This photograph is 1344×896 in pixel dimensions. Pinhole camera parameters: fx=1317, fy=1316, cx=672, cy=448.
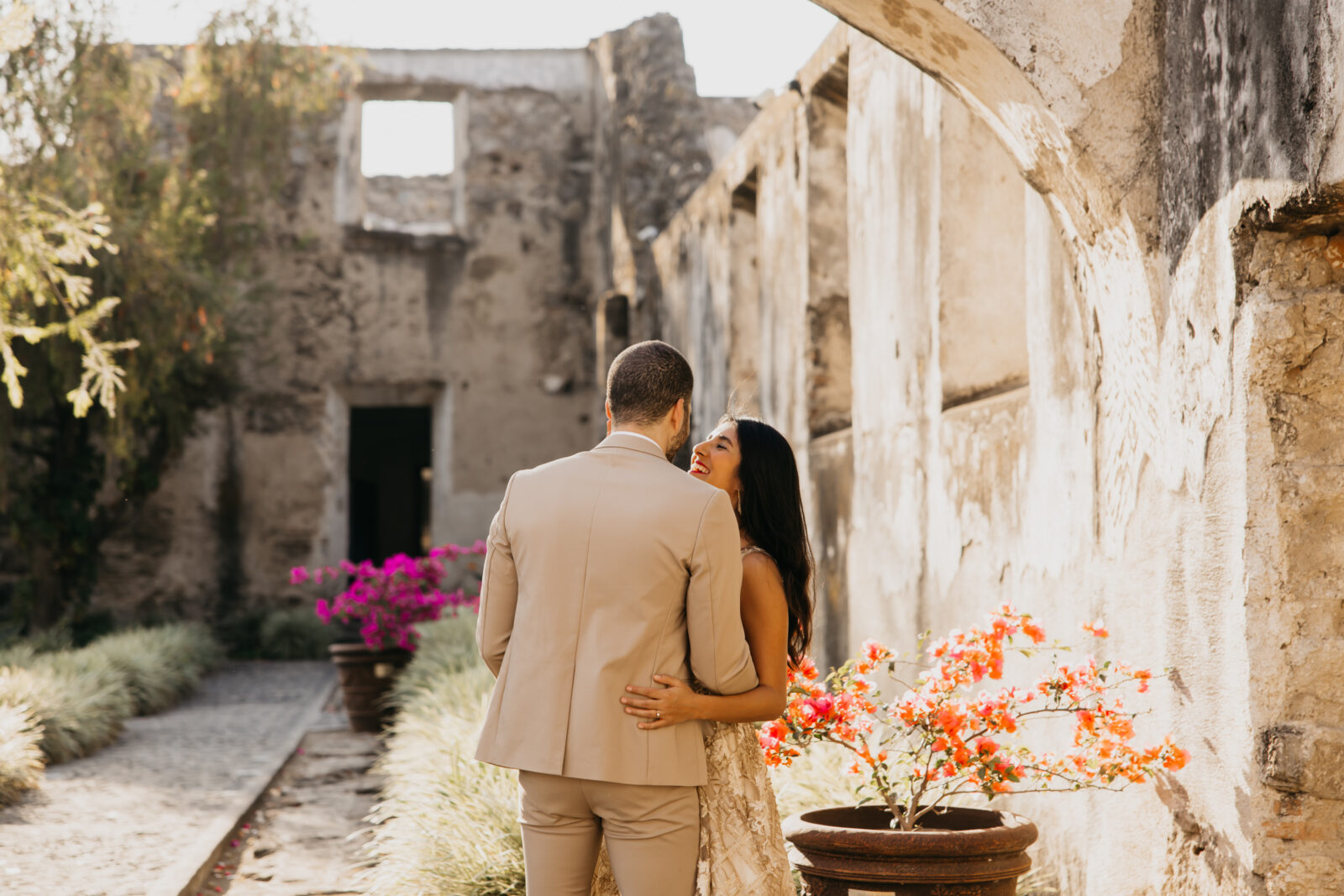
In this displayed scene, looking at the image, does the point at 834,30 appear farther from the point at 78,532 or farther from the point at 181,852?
the point at 78,532

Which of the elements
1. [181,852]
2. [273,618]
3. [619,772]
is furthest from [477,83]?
[619,772]

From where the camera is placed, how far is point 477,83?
14.7 m

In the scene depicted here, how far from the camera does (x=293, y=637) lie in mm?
13648

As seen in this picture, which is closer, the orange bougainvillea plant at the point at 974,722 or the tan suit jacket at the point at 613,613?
the tan suit jacket at the point at 613,613

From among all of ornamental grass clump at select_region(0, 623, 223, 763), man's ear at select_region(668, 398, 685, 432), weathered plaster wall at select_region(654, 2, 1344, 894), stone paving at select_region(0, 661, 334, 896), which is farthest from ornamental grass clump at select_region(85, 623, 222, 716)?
man's ear at select_region(668, 398, 685, 432)

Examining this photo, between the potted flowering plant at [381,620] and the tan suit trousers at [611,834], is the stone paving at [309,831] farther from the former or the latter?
the tan suit trousers at [611,834]

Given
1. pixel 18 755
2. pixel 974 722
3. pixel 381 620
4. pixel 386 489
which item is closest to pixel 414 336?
pixel 381 620

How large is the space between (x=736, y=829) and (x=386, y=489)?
61.7 feet

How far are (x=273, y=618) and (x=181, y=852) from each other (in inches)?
330

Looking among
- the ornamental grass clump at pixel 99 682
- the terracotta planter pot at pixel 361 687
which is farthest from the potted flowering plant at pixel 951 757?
the terracotta planter pot at pixel 361 687

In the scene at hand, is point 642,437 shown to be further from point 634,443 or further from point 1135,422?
point 1135,422

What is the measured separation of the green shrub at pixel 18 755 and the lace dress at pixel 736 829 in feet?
16.8

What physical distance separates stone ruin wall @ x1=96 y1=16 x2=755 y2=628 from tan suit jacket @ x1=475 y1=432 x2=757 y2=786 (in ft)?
37.6

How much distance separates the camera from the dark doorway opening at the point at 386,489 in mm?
20469
